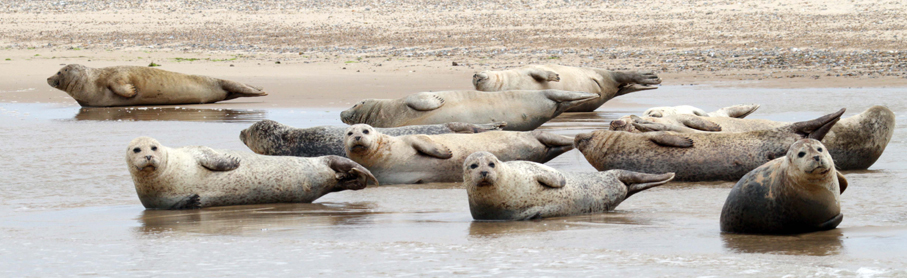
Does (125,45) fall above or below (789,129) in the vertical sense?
below

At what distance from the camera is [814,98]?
40.7 feet

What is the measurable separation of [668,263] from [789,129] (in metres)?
3.63

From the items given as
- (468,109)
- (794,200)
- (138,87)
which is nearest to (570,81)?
(468,109)

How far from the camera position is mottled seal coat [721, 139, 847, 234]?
14.6ft

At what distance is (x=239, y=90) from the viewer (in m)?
13.9

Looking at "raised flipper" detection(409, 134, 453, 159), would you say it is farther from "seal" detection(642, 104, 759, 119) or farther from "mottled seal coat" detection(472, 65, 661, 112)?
"mottled seal coat" detection(472, 65, 661, 112)

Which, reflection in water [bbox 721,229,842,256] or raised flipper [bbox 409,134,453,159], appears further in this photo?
raised flipper [bbox 409,134,453,159]

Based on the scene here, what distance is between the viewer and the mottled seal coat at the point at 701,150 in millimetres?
6871

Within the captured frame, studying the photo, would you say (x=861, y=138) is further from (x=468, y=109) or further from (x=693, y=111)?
(x=468, y=109)

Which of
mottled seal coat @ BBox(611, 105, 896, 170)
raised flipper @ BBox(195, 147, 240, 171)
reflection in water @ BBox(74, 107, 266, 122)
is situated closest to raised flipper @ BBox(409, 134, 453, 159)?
raised flipper @ BBox(195, 147, 240, 171)

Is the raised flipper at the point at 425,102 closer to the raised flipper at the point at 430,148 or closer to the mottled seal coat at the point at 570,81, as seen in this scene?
the mottled seal coat at the point at 570,81

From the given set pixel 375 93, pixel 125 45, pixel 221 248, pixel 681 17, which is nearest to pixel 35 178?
pixel 221 248

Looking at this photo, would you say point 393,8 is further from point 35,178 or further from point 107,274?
point 107,274

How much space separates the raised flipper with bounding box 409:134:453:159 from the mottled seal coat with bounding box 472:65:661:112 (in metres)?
4.71
